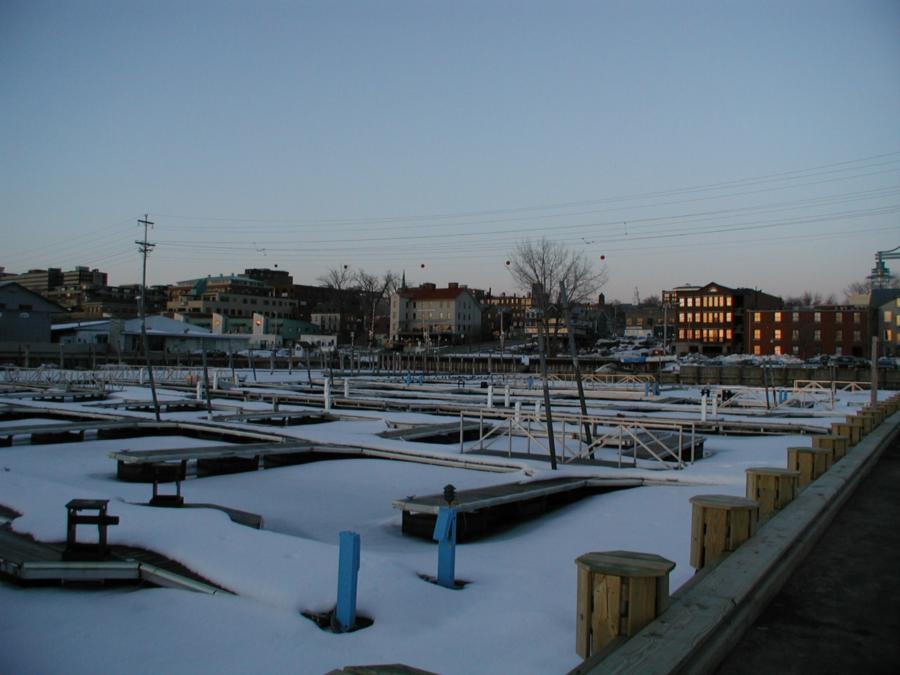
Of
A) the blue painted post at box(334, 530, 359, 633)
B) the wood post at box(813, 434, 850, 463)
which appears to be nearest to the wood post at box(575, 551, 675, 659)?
the blue painted post at box(334, 530, 359, 633)

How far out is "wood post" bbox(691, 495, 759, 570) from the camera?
6.27 metres

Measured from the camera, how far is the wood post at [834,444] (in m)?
12.9

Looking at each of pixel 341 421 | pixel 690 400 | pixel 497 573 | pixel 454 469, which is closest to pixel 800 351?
pixel 690 400

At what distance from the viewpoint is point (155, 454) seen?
18.4 meters

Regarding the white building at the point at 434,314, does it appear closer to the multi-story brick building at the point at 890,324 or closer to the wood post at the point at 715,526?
the multi-story brick building at the point at 890,324

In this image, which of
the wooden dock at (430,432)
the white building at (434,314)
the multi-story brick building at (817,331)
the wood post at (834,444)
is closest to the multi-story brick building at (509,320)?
the white building at (434,314)

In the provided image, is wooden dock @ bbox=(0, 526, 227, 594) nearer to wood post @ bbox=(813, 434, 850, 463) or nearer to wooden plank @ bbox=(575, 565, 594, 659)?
wooden plank @ bbox=(575, 565, 594, 659)

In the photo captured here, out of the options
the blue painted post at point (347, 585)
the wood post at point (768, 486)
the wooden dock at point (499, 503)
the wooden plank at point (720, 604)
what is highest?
the wood post at point (768, 486)

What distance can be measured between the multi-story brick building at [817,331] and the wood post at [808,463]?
93.9 meters

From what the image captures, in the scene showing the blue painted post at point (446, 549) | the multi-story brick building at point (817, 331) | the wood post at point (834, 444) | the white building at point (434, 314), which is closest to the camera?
the blue painted post at point (446, 549)

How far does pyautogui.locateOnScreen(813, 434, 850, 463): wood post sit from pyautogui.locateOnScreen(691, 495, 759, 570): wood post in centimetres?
736

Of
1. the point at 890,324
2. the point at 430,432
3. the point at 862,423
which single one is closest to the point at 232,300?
the point at 890,324

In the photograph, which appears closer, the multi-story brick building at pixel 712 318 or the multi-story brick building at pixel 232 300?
the multi-story brick building at pixel 712 318

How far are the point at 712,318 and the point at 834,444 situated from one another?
9930 cm
